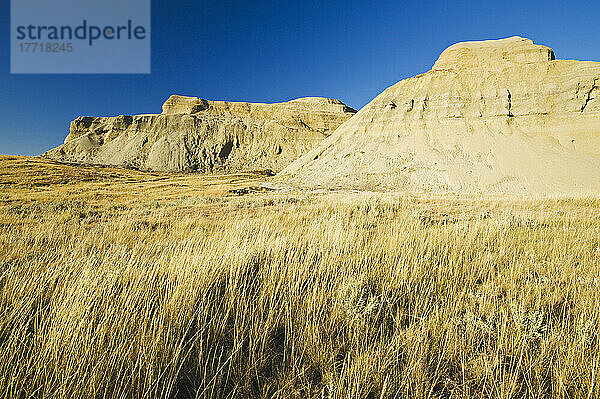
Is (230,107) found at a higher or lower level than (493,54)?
higher

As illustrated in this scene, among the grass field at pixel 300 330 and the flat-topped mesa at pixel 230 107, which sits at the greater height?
the flat-topped mesa at pixel 230 107

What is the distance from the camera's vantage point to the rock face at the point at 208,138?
60703 millimetres

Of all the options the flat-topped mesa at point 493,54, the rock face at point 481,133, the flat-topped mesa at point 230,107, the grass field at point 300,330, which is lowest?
the grass field at point 300,330

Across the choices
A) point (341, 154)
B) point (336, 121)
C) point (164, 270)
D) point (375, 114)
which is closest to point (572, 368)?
point (164, 270)

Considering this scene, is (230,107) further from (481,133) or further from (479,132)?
(481,133)

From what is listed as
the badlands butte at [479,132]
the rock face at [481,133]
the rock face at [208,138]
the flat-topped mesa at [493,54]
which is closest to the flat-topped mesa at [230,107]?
the rock face at [208,138]

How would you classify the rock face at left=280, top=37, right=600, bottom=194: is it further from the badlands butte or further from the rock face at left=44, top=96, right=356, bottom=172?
the rock face at left=44, top=96, right=356, bottom=172

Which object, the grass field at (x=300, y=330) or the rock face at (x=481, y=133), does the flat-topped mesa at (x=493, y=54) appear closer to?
the rock face at (x=481, y=133)

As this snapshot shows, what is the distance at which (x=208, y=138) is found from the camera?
6400cm

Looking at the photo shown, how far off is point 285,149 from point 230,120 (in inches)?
767

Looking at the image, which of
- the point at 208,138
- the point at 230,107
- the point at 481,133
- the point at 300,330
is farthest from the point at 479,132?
the point at 230,107

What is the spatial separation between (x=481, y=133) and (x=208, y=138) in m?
58.8

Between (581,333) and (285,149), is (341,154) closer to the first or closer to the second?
(581,333)

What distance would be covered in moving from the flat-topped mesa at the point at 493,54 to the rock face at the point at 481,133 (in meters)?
0.12
